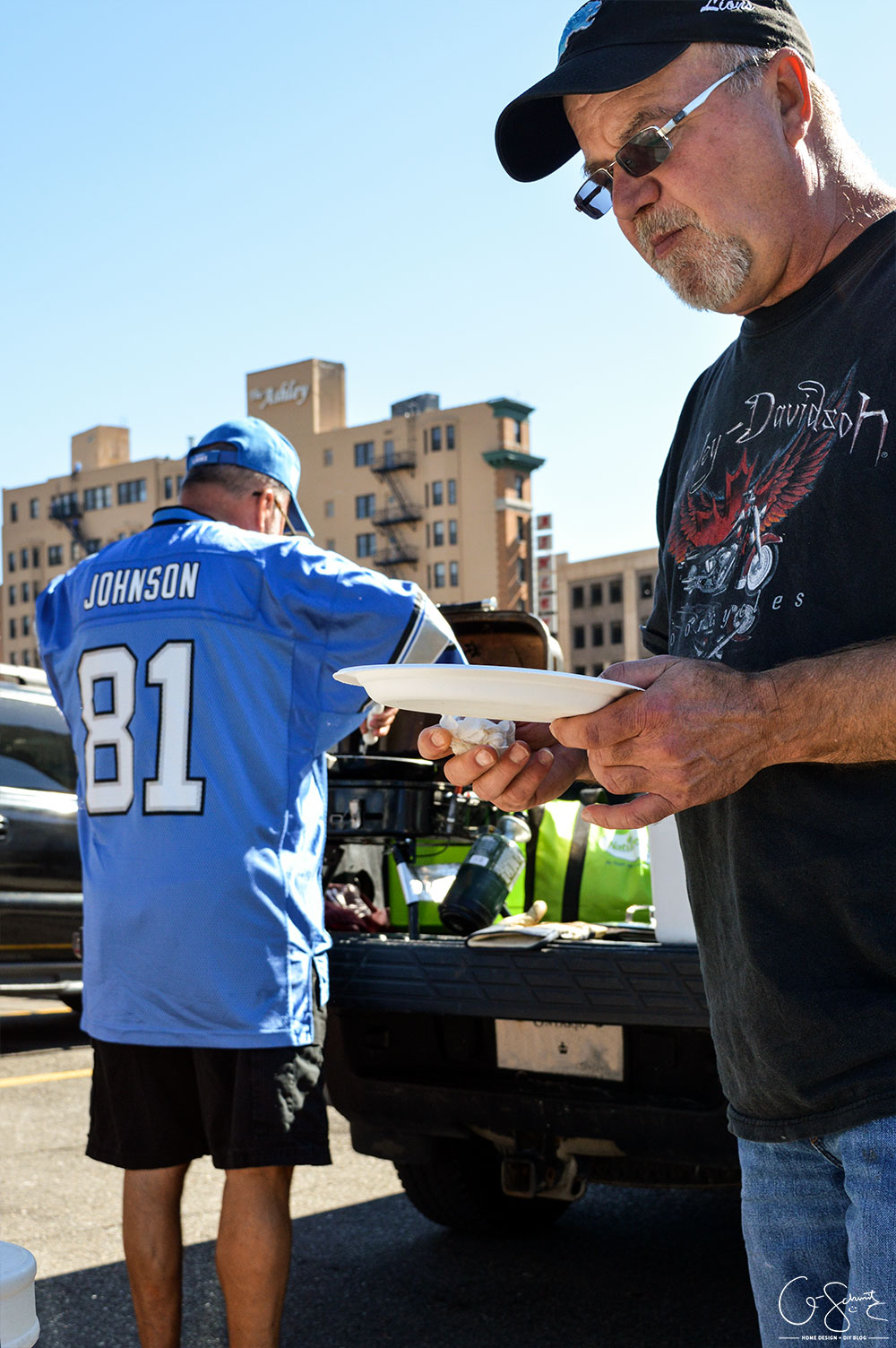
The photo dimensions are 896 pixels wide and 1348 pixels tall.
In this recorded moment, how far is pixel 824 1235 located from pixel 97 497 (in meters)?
97.0

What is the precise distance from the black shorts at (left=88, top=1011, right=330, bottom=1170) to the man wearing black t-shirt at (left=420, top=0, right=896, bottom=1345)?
158cm

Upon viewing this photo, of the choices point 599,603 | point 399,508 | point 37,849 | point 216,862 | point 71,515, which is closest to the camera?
point 216,862

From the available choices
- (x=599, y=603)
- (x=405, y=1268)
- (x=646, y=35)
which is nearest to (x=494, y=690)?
(x=646, y=35)

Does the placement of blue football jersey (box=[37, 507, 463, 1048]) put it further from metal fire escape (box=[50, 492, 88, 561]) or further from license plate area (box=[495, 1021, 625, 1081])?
metal fire escape (box=[50, 492, 88, 561])

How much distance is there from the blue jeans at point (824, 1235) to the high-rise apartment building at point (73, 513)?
89465 millimetres

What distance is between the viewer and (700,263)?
1873 mm

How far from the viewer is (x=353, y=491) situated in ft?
281

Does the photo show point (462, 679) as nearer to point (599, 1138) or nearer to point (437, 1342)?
point (599, 1138)

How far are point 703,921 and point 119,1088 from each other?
2.01 meters

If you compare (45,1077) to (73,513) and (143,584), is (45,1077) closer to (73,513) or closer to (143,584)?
(143,584)

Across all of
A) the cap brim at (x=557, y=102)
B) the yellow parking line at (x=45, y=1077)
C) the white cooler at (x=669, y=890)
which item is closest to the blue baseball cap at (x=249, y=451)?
the white cooler at (x=669, y=890)

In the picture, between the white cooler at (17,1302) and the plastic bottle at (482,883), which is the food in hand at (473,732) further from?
the plastic bottle at (482,883)

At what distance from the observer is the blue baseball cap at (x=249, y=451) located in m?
3.88

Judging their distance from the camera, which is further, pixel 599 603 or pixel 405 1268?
pixel 599 603
